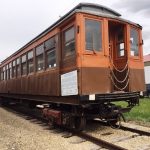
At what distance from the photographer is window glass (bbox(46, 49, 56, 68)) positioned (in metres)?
11.4

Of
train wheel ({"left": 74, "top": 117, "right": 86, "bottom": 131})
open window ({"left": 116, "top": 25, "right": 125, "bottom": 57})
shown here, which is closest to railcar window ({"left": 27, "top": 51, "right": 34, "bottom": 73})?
open window ({"left": 116, "top": 25, "right": 125, "bottom": 57})

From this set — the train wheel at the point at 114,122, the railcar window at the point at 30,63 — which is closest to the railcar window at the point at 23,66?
the railcar window at the point at 30,63

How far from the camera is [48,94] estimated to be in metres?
11.8

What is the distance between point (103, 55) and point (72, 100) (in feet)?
5.32

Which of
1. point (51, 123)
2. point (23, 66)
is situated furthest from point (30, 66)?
point (51, 123)

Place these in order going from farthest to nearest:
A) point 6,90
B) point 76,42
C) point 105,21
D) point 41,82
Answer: point 6,90 < point 41,82 < point 105,21 < point 76,42

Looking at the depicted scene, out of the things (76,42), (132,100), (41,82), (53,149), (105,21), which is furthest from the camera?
(41,82)

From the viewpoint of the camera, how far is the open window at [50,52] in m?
11.4

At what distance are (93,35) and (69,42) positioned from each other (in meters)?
0.77

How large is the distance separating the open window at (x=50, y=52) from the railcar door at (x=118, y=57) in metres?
1.92

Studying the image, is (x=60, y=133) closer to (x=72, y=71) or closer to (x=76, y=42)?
(x=72, y=71)

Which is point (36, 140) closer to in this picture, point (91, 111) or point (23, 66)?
point (91, 111)

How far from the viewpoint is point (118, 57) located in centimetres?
1137

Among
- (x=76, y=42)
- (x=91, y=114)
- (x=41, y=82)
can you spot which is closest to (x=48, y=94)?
(x=41, y=82)
